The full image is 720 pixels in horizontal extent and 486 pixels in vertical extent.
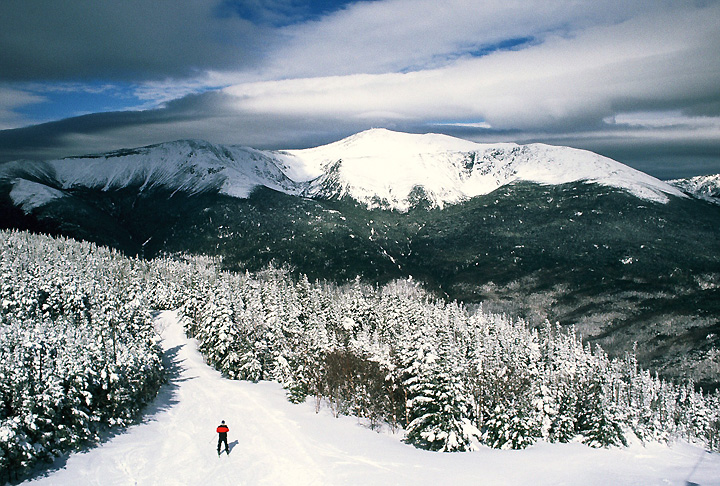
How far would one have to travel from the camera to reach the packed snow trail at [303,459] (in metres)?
28.2

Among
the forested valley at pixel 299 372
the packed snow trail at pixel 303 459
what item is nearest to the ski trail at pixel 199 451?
the packed snow trail at pixel 303 459

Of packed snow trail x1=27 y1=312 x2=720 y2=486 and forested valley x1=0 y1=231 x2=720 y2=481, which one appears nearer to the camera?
packed snow trail x1=27 y1=312 x2=720 y2=486

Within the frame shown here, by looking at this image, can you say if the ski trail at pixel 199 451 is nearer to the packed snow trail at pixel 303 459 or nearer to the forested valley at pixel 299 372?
the packed snow trail at pixel 303 459

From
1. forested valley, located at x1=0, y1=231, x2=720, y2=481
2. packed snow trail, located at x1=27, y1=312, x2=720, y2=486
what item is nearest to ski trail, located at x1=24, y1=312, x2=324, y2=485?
packed snow trail, located at x1=27, y1=312, x2=720, y2=486

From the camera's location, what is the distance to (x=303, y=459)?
3123 cm

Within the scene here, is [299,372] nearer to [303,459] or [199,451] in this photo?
[199,451]

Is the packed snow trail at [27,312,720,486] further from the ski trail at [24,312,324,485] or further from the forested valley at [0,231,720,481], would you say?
the forested valley at [0,231,720,481]

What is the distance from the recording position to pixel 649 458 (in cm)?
4109

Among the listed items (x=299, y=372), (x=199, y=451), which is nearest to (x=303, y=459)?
(x=199, y=451)

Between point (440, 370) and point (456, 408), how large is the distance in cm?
300

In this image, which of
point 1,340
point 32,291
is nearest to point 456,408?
point 1,340

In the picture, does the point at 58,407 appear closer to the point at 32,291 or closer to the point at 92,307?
the point at 92,307

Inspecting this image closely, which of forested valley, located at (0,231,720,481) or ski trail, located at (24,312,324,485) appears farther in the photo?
forested valley, located at (0,231,720,481)

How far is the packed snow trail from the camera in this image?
28.2 metres
